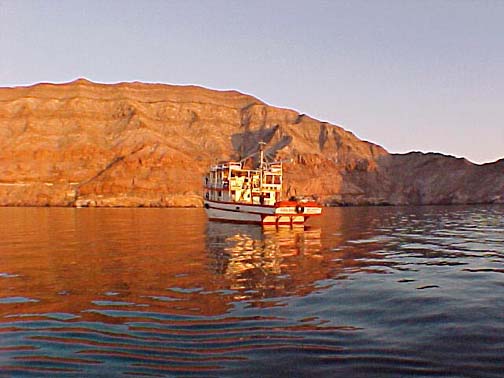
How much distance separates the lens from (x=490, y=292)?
1795cm

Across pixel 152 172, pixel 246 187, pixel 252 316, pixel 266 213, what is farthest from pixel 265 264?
pixel 152 172

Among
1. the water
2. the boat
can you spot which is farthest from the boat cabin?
the water

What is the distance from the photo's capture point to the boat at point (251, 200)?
2323 inches

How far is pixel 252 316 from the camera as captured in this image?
14.4 metres

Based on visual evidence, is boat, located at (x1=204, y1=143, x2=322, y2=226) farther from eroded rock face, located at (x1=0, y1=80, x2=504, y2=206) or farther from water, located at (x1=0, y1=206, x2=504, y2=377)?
eroded rock face, located at (x1=0, y1=80, x2=504, y2=206)

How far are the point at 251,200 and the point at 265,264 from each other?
138 feet

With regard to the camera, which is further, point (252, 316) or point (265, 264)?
point (265, 264)

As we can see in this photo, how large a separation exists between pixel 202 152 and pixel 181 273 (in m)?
179

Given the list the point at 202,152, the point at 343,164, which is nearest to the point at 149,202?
the point at 202,152

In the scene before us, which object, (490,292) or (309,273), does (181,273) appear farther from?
(490,292)

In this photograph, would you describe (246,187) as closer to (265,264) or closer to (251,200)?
(251,200)

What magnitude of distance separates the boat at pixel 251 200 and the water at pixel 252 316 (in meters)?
30.0

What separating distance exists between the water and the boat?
3001 cm

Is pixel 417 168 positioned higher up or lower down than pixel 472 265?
higher up
